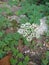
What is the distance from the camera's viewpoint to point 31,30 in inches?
179

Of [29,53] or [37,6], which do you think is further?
[37,6]

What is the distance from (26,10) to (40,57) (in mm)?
1159

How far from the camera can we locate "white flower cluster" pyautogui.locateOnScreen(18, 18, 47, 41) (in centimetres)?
450

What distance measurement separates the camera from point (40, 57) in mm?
4266

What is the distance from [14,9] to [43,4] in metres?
0.67

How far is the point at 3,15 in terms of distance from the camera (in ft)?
16.1

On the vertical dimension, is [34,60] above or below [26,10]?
below

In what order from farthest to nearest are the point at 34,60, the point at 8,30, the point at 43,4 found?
the point at 43,4 < the point at 8,30 < the point at 34,60

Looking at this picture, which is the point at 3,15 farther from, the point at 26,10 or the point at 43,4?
the point at 43,4

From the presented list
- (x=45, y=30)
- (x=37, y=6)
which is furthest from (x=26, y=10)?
(x=45, y=30)

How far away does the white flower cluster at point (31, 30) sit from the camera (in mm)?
4504

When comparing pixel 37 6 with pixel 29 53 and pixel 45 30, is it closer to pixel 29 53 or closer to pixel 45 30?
pixel 45 30

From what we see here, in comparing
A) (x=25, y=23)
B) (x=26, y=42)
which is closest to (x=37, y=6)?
(x=25, y=23)

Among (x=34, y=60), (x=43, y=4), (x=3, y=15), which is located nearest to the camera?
(x=34, y=60)
